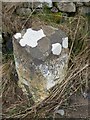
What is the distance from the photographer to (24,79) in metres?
3.04

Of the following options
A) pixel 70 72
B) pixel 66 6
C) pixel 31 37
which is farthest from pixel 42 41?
pixel 66 6

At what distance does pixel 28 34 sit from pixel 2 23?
0.60 meters

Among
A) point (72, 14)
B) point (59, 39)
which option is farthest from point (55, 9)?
point (59, 39)

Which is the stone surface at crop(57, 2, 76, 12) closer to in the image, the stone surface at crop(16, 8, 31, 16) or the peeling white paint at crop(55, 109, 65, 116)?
the stone surface at crop(16, 8, 31, 16)

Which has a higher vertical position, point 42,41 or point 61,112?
point 42,41

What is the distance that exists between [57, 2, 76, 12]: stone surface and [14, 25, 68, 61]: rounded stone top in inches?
19.0

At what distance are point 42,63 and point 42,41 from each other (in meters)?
0.17

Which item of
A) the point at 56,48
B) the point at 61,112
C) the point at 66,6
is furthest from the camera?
the point at 66,6

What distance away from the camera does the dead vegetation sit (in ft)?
10.2

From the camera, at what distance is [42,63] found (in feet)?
9.21

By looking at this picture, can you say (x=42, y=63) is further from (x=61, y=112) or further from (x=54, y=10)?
(x=54, y=10)

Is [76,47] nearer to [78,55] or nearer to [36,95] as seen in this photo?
[78,55]

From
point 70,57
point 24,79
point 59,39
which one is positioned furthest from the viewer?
point 70,57

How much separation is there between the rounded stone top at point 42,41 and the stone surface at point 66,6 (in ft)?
1.58
